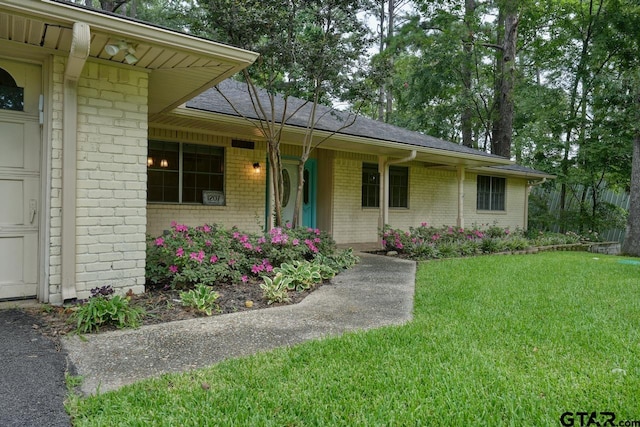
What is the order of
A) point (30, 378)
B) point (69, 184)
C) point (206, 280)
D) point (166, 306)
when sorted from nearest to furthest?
point (30, 378) → point (69, 184) → point (166, 306) → point (206, 280)

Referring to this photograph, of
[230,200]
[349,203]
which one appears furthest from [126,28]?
[349,203]

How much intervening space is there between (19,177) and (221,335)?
2.54 metres

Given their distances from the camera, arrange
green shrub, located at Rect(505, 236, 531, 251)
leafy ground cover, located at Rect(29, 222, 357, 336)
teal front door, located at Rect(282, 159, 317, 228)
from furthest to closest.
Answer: green shrub, located at Rect(505, 236, 531, 251) < teal front door, located at Rect(282, 159, 317, 228) < leafy ground cover, located at Rect(29, 222, 357, 336)

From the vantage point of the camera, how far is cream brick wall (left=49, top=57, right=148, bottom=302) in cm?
390

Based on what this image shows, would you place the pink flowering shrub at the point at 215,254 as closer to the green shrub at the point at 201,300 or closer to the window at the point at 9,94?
the green shrub at the point at 201,300

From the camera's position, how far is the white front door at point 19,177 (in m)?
3.87

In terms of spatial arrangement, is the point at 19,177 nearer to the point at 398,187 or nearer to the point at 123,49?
the point at 123,49

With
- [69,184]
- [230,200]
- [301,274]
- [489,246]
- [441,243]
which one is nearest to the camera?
[69,184]

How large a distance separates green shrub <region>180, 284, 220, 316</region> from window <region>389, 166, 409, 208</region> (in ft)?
25.9

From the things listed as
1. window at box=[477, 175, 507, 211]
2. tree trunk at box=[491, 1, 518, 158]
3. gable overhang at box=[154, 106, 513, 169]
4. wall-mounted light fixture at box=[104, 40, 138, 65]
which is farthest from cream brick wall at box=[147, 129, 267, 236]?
tree trunk at box=[491, 1, 518, 158]

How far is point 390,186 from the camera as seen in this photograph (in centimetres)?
1134

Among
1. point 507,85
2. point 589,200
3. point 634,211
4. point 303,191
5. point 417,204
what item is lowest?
point 634,211

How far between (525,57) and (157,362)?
23880 millimetres

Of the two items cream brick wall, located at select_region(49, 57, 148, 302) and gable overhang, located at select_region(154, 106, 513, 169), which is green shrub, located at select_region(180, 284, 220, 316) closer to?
cream brick wall, located at select_region(49, 57, 148, 302)
